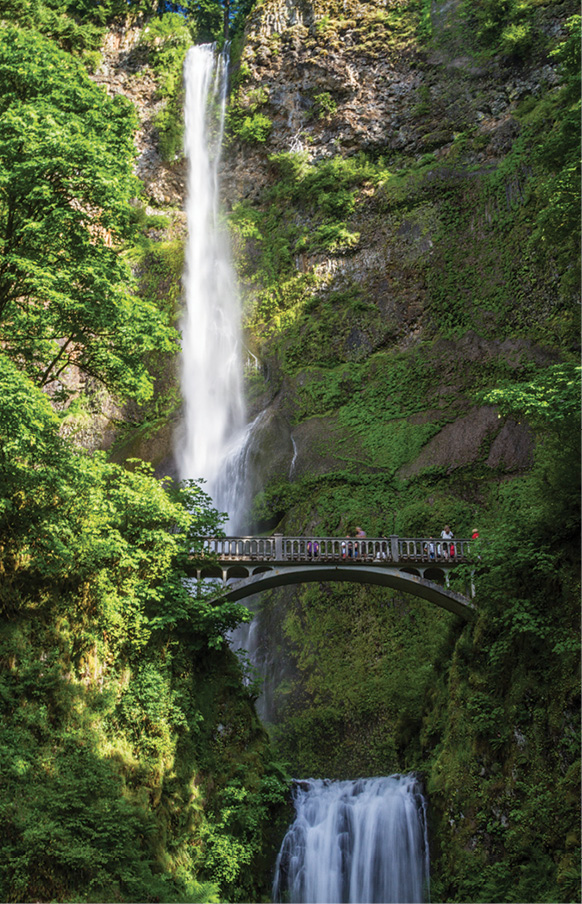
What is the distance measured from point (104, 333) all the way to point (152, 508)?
363cm

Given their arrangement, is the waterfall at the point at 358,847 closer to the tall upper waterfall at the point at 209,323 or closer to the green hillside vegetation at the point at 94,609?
the green hillside vegetation at the point at 94,609

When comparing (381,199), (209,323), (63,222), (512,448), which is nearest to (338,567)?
(512,448)

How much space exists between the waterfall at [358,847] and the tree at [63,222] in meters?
10.1

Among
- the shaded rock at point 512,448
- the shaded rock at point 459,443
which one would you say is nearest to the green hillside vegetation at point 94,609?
the shaded rock at point 459,443

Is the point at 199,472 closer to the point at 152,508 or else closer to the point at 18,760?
the point at 152,508

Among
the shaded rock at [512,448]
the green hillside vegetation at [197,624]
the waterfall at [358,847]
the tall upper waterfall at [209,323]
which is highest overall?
the tall upper waterfall at [209,323]

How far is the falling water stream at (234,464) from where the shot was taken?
15.3 metres

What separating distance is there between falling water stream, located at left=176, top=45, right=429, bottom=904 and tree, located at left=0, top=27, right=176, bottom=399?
10.3m

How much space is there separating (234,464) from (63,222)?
48.9 feet

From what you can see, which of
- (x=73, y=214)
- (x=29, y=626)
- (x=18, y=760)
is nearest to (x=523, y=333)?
(x=73, y=214)

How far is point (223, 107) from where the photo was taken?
37.7 metres

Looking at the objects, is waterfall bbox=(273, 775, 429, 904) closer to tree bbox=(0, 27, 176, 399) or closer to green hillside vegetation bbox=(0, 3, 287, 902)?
green hillside vegetation bbox=(0, 3, 287, 902)

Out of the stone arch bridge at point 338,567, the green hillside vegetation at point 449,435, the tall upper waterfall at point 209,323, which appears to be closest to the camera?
the green hillside vegetation at point 449,435

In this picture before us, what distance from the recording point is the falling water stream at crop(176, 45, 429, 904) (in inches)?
603
